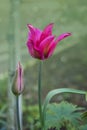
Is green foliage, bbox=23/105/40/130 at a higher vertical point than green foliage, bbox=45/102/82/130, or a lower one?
higher

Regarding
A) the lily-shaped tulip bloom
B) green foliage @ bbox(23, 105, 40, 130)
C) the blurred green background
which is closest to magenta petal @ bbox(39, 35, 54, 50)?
the lily-shaped tulip bloom

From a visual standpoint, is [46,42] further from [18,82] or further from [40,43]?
[18,82]

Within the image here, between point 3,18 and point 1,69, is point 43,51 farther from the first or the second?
point 1,69

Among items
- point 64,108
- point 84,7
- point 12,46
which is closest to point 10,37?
point 12,46

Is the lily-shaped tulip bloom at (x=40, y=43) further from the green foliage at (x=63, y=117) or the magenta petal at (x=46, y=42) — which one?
the green foliage at (x=63, y=117)

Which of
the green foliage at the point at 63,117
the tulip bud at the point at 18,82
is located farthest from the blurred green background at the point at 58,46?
the tulip bud at the point at 18,82

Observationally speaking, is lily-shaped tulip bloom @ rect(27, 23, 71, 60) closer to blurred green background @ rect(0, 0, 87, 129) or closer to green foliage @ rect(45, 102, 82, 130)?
green foliage @ rect(45, 102, 82, 130)
